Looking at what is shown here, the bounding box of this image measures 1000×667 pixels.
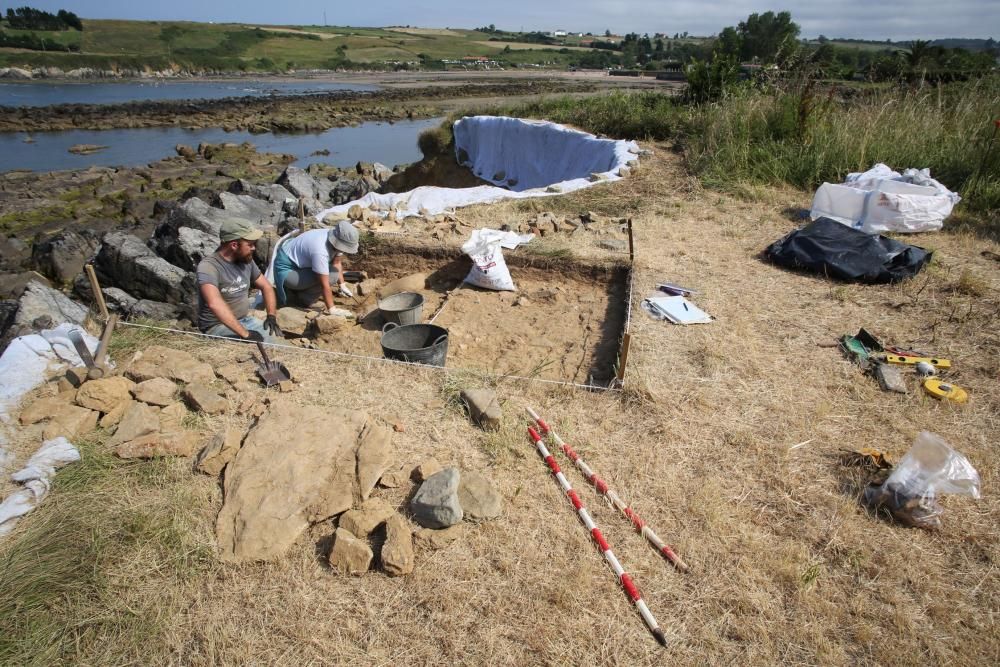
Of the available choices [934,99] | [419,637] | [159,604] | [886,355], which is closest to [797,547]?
[419,637]

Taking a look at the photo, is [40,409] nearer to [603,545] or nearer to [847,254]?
[603,545]

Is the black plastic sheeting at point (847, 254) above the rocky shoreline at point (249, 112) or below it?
below

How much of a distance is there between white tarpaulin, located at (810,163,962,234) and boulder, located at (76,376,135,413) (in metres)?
6.87

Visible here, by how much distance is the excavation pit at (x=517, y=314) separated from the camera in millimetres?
4473

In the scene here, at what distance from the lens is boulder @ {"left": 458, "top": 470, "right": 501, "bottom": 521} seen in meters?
2.62

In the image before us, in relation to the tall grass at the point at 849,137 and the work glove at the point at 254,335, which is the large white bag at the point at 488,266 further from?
the tall grass at the point at 849,137

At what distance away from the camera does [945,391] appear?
3.41 meters

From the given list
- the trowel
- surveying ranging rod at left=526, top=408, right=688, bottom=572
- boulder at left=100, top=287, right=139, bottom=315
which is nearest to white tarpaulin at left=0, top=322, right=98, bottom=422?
the trowel

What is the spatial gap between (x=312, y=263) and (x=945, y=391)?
5.13m

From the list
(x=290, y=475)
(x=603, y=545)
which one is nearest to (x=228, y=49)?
(x=290, y=475)

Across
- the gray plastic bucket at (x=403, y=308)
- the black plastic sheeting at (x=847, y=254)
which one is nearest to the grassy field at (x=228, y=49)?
the gray plastic bucket at (x=403, y=308)

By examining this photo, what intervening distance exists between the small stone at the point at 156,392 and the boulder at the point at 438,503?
1.88m

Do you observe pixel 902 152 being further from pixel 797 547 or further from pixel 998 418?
pixel 797 547

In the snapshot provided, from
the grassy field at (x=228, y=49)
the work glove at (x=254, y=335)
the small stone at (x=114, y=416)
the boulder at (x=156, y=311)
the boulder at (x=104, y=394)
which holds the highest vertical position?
the grassy field at (x=228, y=49)
